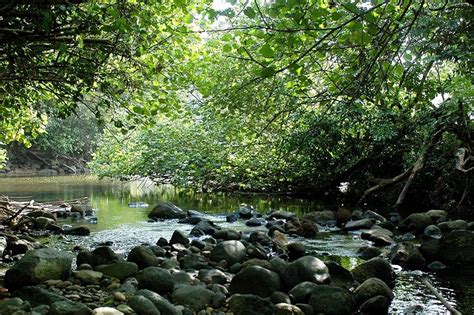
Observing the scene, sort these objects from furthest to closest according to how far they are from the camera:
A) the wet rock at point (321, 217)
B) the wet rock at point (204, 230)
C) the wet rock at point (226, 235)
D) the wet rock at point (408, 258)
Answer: the wet rock at point (321, 217) < the wet rock at point (204, 230) < the wet rock at point (226, 235) < the wet rock at point (408, 258)

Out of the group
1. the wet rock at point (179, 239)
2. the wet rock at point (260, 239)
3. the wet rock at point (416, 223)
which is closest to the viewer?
the wet rock at point (179, 239)

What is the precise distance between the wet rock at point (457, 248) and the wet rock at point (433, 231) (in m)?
1.80

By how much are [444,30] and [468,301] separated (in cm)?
304

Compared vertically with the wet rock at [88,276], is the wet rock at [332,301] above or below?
below

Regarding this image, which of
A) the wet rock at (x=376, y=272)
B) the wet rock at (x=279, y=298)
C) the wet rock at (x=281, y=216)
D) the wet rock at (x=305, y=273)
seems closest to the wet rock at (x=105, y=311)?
the wet rock at (x=279, y=298)

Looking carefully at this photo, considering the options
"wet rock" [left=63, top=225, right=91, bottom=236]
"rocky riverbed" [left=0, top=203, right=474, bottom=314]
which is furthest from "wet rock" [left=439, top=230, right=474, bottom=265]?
"wet rock" [left=63, top=225, right=91, bottom=236]

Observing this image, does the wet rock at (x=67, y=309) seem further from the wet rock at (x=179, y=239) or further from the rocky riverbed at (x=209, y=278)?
the wet rock at (x=179, y=239)

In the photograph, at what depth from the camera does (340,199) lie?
15.5 meters

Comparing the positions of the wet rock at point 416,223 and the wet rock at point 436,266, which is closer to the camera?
the wet rock at point 436,266

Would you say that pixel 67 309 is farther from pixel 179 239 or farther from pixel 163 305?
pixel 179 239

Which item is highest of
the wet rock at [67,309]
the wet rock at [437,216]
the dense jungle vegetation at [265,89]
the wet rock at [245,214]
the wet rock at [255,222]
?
the dense jungle vegetation at [265,89]

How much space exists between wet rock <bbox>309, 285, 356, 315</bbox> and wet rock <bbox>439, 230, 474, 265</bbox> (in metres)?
2.61

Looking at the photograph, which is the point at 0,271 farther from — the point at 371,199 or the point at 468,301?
the point at 371,199

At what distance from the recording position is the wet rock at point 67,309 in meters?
4.18
